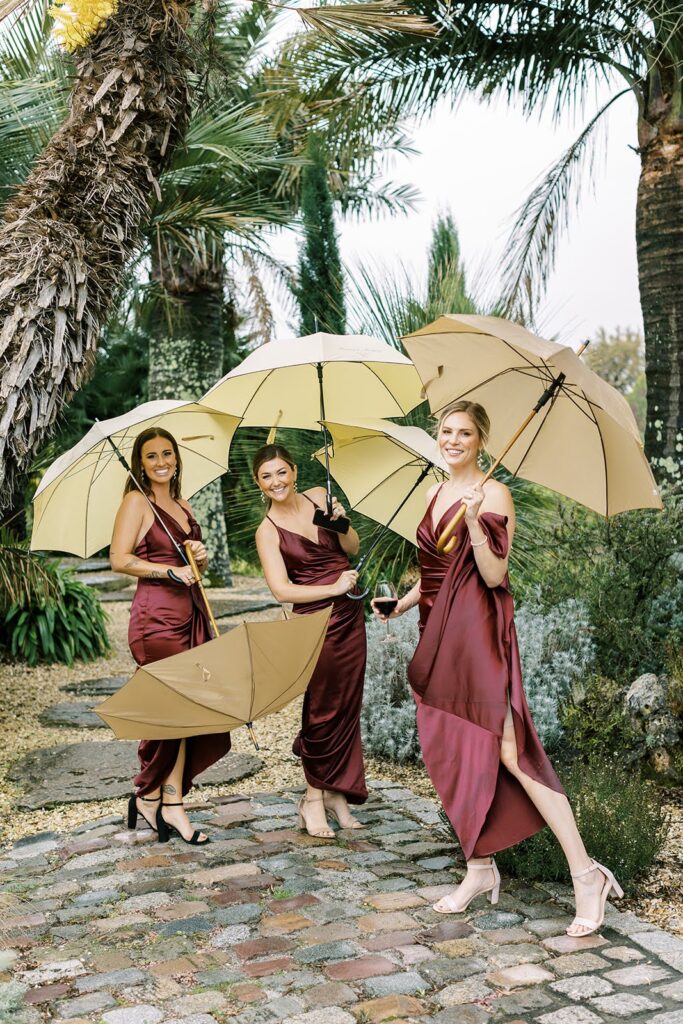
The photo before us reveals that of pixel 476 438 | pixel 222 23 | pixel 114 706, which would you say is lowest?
pixel 114 706

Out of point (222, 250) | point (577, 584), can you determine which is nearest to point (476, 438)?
point (577, 584)

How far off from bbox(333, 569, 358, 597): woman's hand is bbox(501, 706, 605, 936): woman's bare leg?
1.19 metres

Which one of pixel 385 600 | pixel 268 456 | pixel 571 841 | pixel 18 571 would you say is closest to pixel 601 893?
pixel 571 841

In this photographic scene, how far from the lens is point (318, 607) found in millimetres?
4684

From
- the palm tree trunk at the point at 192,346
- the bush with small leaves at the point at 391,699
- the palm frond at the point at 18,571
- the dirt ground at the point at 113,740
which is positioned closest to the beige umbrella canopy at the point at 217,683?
the dirt ground at the point at 113,740

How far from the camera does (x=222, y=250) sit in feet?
42.3

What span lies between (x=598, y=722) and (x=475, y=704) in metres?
2.28

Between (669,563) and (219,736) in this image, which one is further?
(669,563)

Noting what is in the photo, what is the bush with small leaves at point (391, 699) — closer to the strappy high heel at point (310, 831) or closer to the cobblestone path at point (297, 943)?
the strappy high heel at point (310, 831)

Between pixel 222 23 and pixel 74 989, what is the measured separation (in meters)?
5.69

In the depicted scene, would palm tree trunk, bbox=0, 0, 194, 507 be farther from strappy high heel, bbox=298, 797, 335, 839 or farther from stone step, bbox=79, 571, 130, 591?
stone step, bbox=79, 571, 130, 591

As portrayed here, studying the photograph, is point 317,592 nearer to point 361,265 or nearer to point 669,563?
point 669,563

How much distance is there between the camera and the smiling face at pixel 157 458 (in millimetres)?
4746

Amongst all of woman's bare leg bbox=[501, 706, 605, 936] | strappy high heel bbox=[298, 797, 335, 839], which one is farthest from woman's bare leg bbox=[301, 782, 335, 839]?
woman's bare leg bbox=[501, 706, 605, 936]
